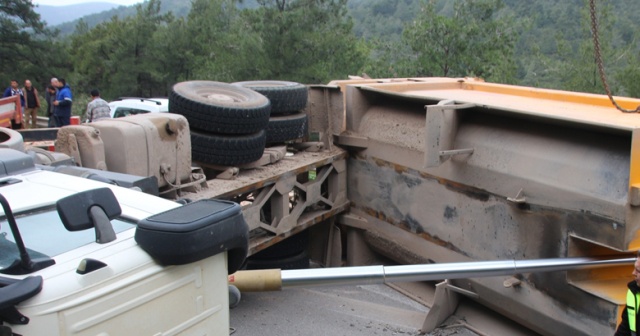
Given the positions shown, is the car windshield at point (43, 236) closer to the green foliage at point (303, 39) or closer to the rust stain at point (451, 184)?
the rust stain at point (451, 184)

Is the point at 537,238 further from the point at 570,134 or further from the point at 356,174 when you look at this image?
the point at 356,174

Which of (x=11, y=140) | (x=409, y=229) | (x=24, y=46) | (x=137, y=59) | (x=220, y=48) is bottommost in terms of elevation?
(x=409, y=229)

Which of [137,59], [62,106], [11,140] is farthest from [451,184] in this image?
[137,59]

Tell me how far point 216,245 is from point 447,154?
314cm

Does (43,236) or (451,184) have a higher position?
(43,236)

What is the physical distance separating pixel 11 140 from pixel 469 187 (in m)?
3.45

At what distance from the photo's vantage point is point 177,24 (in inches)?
1270

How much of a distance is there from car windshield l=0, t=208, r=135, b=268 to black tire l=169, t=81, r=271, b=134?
3105mm

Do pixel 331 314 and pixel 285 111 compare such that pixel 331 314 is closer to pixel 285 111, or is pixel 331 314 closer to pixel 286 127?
pixel 286 127

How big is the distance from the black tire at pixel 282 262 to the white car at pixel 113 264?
3.77 m

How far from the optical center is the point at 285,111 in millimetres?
7039

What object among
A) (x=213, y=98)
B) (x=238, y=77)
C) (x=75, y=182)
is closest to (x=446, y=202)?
(x=213, y=98)

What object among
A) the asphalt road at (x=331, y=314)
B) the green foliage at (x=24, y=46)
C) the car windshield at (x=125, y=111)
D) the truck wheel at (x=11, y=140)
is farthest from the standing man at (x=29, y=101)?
the green foliage at (x=24, y=46)

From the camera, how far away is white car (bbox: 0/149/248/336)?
2.17 metres
